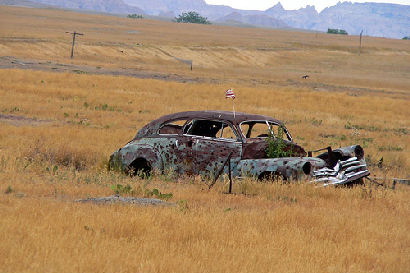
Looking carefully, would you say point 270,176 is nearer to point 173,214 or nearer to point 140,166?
point 140,166

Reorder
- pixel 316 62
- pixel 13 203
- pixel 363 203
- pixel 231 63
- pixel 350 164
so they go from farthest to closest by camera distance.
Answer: pixel 316 62
pixel 231 63
pixel 350 164
pixel 363 203
pixel 13 203

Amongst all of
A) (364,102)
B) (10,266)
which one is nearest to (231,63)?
(364,102)

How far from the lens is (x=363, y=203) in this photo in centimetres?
1179

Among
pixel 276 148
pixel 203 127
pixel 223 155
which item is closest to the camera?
pixel 223 155

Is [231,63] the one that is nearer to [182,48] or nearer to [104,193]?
[182,48]

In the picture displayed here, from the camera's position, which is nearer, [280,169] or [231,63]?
[280,169]

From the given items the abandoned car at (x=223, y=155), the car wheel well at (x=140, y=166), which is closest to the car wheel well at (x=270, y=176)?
the abandoned car at (x=223, y=155)

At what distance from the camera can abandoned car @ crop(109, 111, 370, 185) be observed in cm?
1239

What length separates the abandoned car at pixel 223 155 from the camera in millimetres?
12391

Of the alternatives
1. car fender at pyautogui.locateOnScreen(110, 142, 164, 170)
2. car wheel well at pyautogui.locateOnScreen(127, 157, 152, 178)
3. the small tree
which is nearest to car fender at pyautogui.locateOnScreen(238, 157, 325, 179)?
the small tree

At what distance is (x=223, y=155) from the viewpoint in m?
12.7

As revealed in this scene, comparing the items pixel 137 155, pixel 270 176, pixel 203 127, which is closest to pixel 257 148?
pixel 270 176

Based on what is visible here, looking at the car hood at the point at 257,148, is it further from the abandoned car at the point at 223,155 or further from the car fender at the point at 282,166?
the car fender at the point at 282,166

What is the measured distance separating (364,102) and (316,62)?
7043 cm
